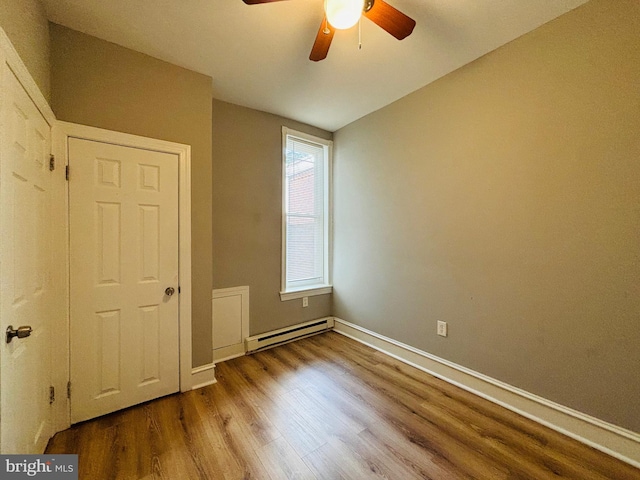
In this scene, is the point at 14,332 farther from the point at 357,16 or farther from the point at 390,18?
the point at 390,18

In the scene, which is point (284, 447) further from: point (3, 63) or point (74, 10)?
point (74, 10)

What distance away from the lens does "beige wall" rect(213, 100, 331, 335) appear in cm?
268

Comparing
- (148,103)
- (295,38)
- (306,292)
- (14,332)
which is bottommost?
(306,292)

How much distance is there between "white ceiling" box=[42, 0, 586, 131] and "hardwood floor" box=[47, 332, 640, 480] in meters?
2.71

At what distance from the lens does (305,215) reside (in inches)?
132

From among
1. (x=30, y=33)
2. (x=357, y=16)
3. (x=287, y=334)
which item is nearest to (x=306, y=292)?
(x=287, y=334)

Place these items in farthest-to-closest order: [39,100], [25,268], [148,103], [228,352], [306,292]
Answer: [306,292], [228,352], [148,103], [39,100], [25,268]

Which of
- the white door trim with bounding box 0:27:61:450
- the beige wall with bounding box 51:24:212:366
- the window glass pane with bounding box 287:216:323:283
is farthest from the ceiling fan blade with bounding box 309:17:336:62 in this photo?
the window glass pane with bounding box 287:216:323:283

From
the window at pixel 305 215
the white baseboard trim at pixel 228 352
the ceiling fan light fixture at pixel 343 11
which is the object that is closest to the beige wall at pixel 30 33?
the ceiling fan light fixture at pixel 343 11

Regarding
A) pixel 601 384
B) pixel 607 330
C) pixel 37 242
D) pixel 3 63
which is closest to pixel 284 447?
pixel 37 242

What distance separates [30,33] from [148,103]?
2.19 feet

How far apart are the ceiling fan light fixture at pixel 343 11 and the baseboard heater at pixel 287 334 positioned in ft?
9.24

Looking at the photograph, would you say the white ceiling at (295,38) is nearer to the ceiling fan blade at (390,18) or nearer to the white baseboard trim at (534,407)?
the ceiling fan blade at (390,18)

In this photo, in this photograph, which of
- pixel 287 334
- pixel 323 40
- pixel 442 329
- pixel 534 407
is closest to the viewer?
pixel 323 40
